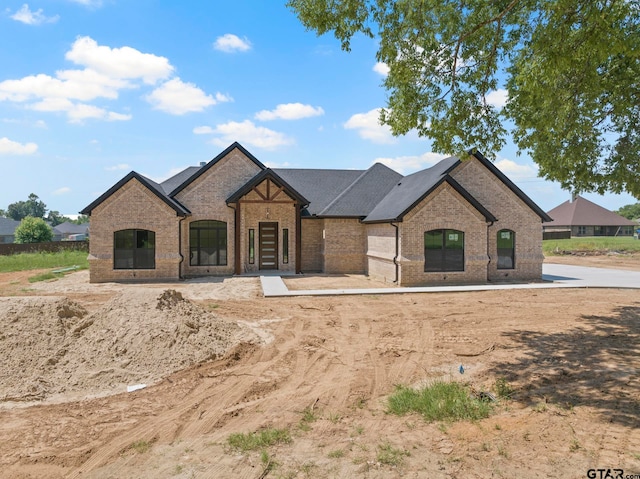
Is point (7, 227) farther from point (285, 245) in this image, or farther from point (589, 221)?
point (589, 221)

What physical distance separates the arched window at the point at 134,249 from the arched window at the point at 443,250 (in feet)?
44.5

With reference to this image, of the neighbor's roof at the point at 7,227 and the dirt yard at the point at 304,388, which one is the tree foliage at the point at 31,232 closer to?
the neighbor's roof at the point at 7,227

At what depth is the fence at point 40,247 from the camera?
36906 mm

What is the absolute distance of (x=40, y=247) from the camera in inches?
1506

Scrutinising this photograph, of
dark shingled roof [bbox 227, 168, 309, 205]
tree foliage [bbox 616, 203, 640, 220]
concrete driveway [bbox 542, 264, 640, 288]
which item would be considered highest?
tree foliage [bbox 616, 203, 640, 220]

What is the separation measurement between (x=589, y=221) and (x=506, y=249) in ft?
193

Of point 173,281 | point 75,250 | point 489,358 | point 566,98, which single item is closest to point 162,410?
point 489,358

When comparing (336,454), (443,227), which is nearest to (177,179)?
(443,227)

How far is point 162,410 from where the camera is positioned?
20.9 ft

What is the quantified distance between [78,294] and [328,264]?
40.2 ft

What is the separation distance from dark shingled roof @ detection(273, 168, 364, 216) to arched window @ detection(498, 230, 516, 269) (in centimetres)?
992

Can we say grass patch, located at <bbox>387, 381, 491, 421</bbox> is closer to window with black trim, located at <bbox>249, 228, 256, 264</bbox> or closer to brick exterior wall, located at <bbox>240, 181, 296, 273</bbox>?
brick exterior wall, located at <bbox>240, 181, 296, 273</bbox>

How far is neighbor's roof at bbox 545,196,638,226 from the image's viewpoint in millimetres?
67812

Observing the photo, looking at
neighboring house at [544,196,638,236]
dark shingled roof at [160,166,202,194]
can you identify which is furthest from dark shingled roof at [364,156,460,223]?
neighboring house at [544,196,638,236]
